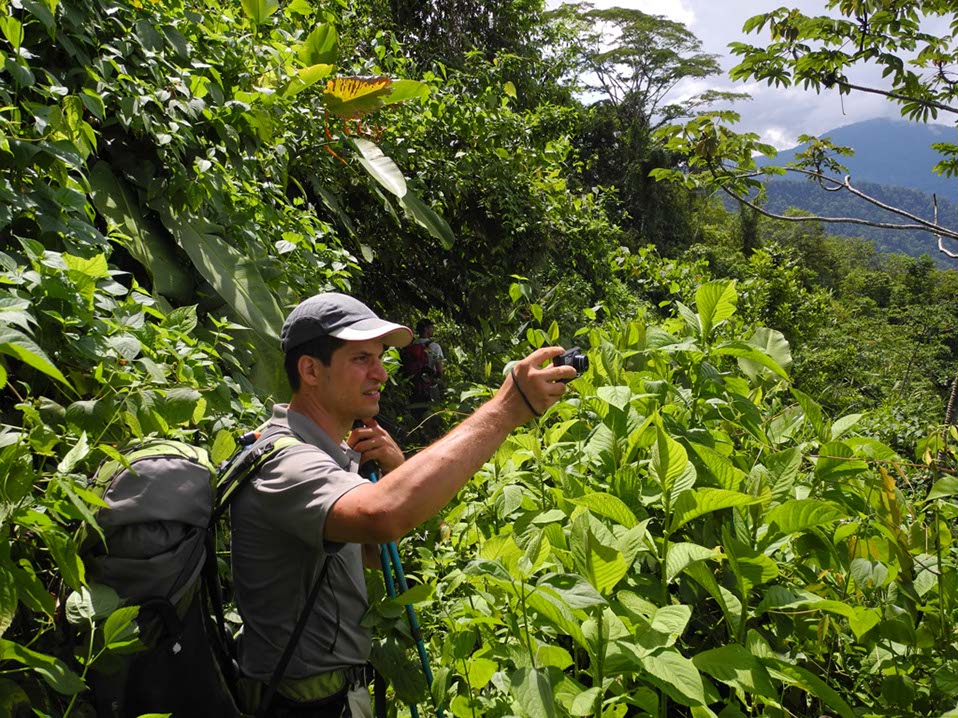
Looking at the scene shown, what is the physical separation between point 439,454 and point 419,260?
5.31m

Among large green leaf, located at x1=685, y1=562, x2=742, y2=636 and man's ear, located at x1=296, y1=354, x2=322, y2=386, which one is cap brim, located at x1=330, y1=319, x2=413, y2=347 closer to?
man's ear, located at x1=296, y1=354, x2=322, y2=386

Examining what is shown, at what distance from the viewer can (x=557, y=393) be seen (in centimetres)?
143

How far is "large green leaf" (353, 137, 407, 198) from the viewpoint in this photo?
4703 mm

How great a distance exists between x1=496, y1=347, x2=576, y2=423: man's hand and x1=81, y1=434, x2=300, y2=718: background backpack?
56cm

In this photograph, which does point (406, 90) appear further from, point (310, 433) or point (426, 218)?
point (310, 433)

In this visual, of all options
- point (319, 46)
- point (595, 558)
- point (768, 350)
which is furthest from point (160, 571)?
point (319, 46)

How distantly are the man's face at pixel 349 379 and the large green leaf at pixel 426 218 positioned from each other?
3.47 metres

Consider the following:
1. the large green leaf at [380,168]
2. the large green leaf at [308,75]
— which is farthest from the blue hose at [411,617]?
the large green leaf at [380,168]

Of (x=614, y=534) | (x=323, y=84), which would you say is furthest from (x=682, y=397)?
(x=323, y=84)

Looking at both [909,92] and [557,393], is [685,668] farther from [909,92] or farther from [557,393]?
[909,92]

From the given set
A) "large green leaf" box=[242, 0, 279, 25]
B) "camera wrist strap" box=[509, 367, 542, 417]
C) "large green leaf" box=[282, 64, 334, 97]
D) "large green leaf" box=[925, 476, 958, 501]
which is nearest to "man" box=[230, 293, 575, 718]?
"camera wrist strap" box=[509, 367, 542, 417]

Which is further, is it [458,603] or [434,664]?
[434,664]

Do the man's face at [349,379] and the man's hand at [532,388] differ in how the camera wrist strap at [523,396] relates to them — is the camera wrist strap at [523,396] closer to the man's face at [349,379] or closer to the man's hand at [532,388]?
the man's hand at [532,388]

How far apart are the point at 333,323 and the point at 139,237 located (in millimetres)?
1266
